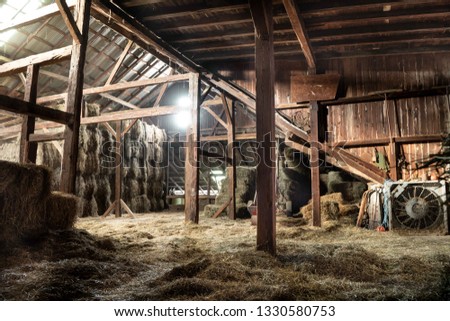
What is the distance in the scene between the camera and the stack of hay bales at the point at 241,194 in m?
11.4

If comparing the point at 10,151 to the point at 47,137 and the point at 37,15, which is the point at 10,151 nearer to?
the point at 37,15

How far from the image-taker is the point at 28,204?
3.97 meters

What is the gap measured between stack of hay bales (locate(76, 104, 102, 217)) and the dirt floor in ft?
24.9

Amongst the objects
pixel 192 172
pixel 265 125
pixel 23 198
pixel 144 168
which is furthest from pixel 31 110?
pixel 144 168

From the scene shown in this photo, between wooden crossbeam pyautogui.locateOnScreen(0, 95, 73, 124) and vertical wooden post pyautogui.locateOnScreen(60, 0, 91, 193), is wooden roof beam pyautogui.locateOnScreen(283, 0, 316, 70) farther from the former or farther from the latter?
wooden crossbeam pyautogui.locateOnScreen(0, 95, 73, 124)

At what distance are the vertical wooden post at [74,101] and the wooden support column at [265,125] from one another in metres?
2.84

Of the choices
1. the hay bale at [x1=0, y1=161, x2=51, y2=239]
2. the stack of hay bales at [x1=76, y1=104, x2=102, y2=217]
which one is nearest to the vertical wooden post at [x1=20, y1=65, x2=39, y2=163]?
the hay bale at [x1=0, y1=161, x2=51, y2=239]

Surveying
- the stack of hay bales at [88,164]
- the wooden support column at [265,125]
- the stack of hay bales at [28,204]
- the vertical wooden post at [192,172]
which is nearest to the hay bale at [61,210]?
the stack of hay bales at [28,204]

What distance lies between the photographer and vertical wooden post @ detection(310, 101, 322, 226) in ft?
26.7

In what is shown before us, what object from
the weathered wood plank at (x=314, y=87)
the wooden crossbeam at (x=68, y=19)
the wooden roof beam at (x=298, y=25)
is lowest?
the wooden crossbeam at (x=68, y=19)

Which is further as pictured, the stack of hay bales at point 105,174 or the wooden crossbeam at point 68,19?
the stack of hay bales at point 105,174

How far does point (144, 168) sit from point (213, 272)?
13.0m

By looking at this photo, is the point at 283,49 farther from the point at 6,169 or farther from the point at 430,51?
the point at 6,169

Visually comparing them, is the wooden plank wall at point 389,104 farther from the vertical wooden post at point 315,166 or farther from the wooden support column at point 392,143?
the vertical wooden post at point 315,166
